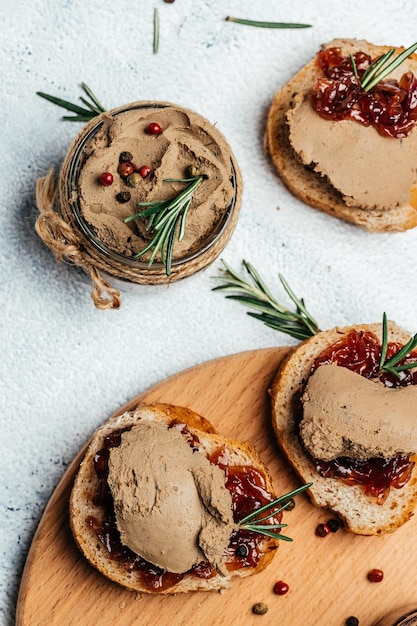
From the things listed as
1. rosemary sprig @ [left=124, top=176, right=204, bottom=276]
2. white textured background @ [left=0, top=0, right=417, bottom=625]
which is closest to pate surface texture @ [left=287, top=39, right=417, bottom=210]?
white textured background @ [left=0, top=0, right=417, bottom=625]

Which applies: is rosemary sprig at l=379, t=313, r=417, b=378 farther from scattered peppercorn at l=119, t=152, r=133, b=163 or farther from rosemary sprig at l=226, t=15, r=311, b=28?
rosemary sprig at l=226, t=15, r=311, b=28

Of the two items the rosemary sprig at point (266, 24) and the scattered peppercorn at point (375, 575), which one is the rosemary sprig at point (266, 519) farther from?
the rosemary sprig at point (266, 24)

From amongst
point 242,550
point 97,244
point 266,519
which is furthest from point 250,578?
Answer: point 97,244

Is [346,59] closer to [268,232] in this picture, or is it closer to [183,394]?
[268,232]

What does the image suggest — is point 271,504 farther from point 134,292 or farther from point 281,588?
point 134,292

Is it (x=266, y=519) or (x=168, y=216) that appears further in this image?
(x=266, y=519)

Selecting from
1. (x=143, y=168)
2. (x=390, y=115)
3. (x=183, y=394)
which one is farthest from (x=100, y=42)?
(x=183, y=394)
